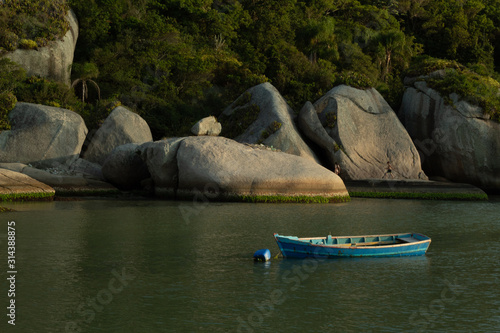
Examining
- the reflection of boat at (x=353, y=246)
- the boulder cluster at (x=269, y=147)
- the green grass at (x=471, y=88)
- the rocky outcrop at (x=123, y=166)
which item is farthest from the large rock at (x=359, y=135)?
the reflection of boat at (x=353, y=246)

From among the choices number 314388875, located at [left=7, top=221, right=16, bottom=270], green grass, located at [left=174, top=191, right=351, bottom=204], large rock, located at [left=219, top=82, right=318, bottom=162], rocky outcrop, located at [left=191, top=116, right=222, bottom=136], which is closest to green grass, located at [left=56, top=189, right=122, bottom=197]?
green grass, located at [left=174, top=191, right=351, bottom=204]

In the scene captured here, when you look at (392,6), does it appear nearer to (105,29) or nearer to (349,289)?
(105,29)

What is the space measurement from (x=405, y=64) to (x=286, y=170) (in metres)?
31.3

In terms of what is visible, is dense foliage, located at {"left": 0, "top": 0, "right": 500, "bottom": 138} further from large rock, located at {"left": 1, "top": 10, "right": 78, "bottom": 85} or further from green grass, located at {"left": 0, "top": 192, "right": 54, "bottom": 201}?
green grass, located at {"left": 0, "top": 192, "right": 54, "bottom": 201}

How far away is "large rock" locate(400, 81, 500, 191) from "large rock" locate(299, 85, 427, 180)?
2.31 m

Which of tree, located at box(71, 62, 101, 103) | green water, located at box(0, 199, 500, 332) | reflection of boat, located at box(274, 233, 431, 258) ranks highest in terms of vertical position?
tree, located at box(71, 62, 101, 103)

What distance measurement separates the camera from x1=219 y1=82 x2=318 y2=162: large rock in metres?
43.0

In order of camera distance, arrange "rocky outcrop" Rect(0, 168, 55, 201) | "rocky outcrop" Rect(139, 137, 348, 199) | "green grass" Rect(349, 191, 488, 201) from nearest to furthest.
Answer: "rocky outcrop" Rect(0, 168, 55, 201) → "rocky outcrop" Rect(139, 137, 348, 199) → "green grass" Rect(349, 191, 488, 201)

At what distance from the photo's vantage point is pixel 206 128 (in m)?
41.8

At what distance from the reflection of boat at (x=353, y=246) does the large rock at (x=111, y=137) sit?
25092 millimetres

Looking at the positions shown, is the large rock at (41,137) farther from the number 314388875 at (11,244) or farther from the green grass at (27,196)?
the number 314388875 at (11,244)

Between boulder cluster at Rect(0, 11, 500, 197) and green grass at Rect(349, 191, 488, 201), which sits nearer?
boulder cluster at Rect(0, 11, 500, 197)

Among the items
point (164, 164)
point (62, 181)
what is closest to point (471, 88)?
point (164, 164)

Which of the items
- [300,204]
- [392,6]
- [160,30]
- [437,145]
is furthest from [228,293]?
[392,6]
